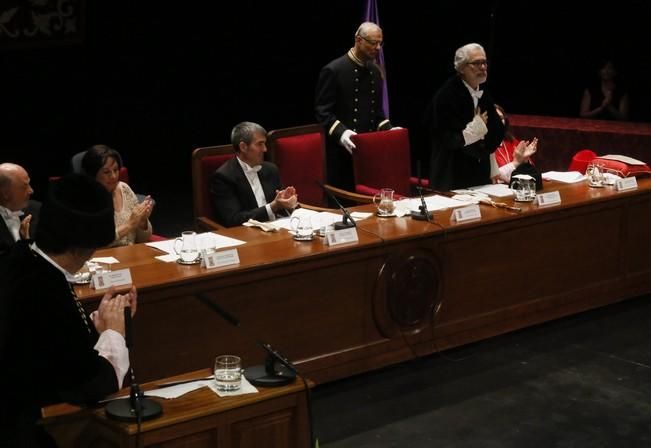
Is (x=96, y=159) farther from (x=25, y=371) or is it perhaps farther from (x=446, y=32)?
(x=446, y=32)

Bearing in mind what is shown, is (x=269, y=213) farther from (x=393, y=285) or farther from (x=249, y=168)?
(x=393, y=285)

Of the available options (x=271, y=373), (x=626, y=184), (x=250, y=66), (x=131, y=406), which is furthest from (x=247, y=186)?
(x=250, y=66)

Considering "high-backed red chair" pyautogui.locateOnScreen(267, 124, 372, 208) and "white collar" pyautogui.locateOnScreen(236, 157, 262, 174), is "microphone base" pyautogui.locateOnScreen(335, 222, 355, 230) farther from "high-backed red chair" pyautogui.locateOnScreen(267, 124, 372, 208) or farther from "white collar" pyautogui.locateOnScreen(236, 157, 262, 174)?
"high-backed red chair" pyautogui.locateOnScreen(267, 124, 372, 208)

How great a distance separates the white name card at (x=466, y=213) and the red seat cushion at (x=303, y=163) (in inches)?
40.4

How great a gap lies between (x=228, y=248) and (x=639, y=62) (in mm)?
5393

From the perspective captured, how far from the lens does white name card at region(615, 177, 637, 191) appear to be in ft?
20.1

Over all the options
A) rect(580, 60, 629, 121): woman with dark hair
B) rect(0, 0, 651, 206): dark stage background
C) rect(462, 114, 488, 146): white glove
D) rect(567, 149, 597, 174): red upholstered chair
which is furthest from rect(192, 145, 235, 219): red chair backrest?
rect(580, 60, 629, 121): woman with dark hair

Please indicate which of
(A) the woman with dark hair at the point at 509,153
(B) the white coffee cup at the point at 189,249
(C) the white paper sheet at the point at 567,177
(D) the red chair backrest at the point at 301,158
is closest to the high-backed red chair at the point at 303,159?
(D) the red chair backrest at the point at 301,158

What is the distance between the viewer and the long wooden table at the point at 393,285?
15.0 ft

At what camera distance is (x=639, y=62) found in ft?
30.4

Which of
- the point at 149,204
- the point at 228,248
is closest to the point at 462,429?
the point at 228,248

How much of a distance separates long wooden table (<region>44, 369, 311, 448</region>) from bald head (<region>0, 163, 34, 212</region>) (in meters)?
1.95

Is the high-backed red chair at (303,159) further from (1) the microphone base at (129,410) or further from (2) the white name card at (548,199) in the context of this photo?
(1) the microphone base at (129,410)

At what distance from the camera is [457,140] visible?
20.1 feet
